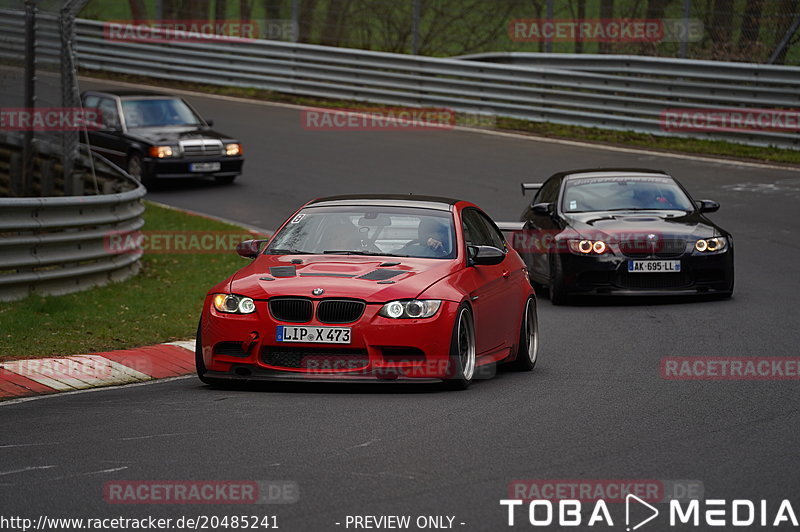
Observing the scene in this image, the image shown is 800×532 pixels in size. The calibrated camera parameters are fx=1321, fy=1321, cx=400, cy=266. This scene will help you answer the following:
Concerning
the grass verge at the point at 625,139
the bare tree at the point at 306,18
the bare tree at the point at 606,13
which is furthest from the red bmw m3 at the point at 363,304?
the bare tree at the point at 306,18

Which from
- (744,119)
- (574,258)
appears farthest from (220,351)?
(744,119)

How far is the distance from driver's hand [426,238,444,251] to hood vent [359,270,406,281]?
2.21 feet

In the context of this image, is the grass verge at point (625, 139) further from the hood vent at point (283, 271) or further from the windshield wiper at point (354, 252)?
the hood vent at point (283, 271)

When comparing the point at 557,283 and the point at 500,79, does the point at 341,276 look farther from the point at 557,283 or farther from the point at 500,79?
the point at 500,79

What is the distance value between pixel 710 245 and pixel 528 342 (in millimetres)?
4448

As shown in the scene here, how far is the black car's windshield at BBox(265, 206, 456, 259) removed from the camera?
9680mm

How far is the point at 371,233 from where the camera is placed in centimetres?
982

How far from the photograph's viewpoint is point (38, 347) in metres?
10.6

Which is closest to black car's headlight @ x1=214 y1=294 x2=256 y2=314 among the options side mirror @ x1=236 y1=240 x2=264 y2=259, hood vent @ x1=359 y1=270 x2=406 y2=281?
hood vent @ x1=359 y1=270 x2=406 y2=281

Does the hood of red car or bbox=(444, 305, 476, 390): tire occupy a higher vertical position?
the hood of red car

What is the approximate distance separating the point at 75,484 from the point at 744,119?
2110 centimetres

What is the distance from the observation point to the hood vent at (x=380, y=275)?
29.2 ft

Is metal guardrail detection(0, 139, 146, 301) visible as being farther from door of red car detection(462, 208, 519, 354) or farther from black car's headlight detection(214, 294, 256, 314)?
door of red car detection(462, 208, 519, 354)

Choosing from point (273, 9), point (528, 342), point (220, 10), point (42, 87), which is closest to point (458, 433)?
point (528, 342)
